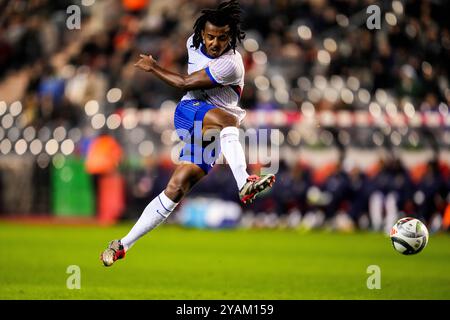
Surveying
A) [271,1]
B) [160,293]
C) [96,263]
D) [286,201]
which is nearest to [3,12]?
[271,1]

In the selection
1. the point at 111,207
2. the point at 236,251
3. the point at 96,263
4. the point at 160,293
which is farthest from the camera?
the point at 111,207

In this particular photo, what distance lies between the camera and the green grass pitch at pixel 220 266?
32.4ft

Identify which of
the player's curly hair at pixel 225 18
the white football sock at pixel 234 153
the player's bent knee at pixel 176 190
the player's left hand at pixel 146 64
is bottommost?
the player's bent knee at pixel 176 190

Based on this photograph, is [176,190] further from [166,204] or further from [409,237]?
[409,237]

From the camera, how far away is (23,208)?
22484mm

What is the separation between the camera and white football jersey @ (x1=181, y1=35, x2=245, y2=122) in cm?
865

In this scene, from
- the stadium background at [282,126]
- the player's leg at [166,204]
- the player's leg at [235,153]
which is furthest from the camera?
the stadium background at [282,126]

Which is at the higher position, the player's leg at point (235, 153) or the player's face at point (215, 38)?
the player's face at point (215, 38)

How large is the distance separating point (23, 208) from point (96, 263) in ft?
32.8

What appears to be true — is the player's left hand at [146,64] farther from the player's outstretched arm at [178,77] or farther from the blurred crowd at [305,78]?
the blurred crowd at [305,78]

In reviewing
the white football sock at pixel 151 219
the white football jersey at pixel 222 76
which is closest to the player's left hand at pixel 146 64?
the white football jersey at pixel 222 76

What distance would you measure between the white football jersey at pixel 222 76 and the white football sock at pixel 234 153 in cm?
42

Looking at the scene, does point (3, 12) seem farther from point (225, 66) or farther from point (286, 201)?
point (225, 66)

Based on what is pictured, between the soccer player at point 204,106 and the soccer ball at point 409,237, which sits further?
the soccer ball at point 409,237
